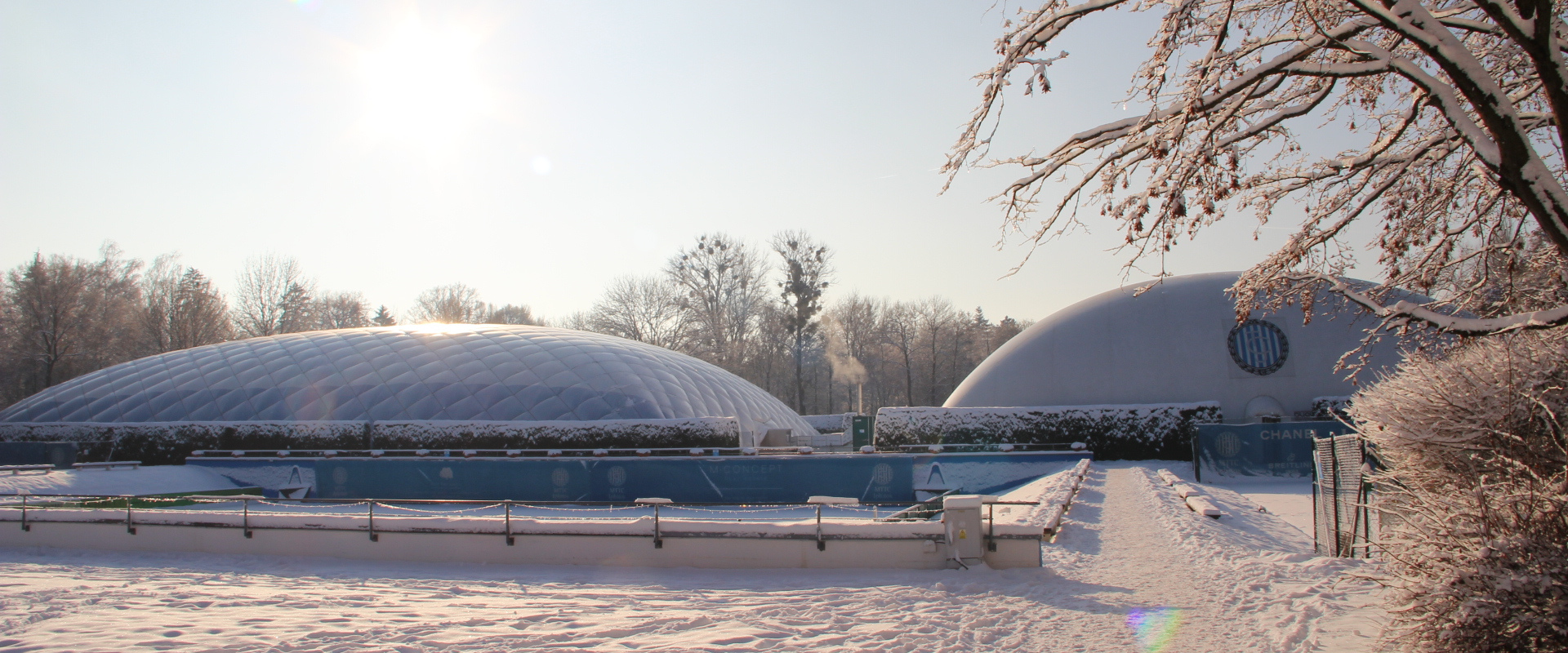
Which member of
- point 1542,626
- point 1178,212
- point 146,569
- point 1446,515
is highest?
point 1178,212

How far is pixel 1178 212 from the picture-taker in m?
5.52

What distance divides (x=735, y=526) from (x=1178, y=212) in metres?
5.55

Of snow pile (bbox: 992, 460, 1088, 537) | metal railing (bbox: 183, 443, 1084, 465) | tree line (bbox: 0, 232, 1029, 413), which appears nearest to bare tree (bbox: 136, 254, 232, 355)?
tree line (bbox: 0, 232, 1029, 413)

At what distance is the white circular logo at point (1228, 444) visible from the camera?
1847 cm

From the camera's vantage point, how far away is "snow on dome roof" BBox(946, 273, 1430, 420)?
24562 mm

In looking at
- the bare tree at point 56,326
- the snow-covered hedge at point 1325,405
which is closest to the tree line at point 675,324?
the bare tree at point 56,326

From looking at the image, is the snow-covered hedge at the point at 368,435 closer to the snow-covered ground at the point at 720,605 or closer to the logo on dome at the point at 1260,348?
the snow-covered ground at the point at 720,605

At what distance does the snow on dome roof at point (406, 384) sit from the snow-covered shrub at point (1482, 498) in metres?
20.1

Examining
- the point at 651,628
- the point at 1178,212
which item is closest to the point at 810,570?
the point at 651,628

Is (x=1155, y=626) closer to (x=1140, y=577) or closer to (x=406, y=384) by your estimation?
(x=1140, y=577)

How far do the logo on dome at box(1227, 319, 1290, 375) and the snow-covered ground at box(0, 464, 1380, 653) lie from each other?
17.0 metres

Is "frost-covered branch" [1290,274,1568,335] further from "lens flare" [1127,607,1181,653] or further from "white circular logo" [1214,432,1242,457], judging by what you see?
"white circular logo" [1214,432,1242,457]

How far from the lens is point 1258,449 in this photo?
18.4 metres

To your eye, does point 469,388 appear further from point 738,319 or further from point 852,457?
point 738,319
